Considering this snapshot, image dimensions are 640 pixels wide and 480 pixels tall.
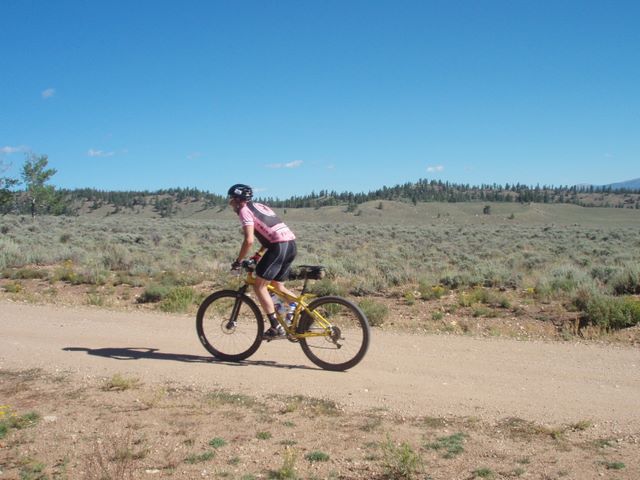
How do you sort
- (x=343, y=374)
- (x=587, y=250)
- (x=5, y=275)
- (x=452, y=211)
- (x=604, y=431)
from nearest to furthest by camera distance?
(x=604, y=431) → (x=343, y=374) → (x=5, y=275) → (x=587, y=250) → (x=452, y=211)

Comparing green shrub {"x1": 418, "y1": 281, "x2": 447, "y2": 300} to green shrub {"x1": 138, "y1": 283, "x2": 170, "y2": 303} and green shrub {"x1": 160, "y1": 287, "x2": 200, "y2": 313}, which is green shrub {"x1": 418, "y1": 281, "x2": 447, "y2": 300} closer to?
green shrub {"x1": 160, "y1": 287, "x2": 200, "y2": 313}

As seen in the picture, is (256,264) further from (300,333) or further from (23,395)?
(23,395)

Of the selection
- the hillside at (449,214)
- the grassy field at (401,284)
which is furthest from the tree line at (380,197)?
the grassy field at (401,284)

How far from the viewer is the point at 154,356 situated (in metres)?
7.54

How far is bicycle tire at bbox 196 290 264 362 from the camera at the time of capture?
723 centimetres

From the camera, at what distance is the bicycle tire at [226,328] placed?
23.7ft

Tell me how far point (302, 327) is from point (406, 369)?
138cm

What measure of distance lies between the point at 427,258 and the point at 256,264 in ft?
54.3

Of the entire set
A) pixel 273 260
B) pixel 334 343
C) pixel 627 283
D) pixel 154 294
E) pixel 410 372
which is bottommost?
pixel 410 372

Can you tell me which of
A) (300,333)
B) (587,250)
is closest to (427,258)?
(587,250)

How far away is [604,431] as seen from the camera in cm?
497

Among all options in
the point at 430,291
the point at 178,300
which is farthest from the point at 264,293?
the point at 430,291

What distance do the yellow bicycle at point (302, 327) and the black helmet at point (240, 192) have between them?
0.78 meters

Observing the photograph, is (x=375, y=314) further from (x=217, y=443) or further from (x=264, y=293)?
(x=217, y=443)
